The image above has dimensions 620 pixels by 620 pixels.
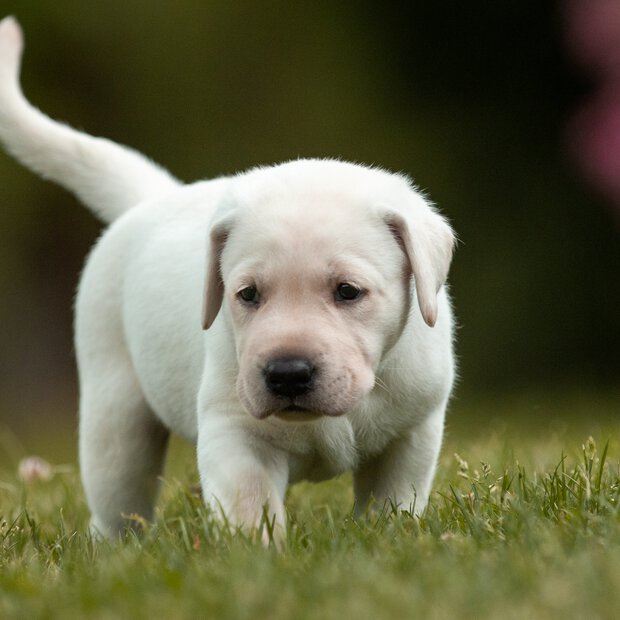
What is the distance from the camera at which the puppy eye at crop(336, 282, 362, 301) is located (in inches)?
152

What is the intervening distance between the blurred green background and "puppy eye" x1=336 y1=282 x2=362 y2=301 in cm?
1067

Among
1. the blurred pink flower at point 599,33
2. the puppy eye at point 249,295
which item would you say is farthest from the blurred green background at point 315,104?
the puppy eye at point 249,295

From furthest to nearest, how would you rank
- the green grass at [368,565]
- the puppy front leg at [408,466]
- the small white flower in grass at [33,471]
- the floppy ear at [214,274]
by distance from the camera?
1. the small white flower in grass at [33,471]
2. the puppy front leg at [408,466]
3. the floppy ear at [214,274]
4. the green grass at [368,565]

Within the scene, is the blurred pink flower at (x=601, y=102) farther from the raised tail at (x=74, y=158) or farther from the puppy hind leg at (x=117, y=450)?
the puppy hind leg at (x=117, y=450)

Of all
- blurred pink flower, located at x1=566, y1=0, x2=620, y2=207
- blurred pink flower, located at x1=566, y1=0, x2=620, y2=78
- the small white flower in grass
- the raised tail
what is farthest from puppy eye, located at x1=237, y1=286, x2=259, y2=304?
blurred pink flower, located at x1=566, y1=0, x2=620, y2=78

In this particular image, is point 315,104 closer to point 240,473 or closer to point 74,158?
point 74,158

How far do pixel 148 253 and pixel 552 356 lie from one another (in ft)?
32.5

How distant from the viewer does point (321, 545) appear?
347 centimetres

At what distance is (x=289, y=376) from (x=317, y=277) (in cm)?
31

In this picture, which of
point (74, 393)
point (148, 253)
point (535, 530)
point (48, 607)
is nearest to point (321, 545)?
point (535, 530)

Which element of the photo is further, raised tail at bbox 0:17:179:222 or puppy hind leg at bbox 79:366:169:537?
raised tail at bbox 0:17:179:222

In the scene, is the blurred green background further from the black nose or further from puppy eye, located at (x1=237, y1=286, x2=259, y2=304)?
the black nose

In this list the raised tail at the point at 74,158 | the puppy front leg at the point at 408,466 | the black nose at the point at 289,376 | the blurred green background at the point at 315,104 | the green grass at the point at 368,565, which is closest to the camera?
the green grass at the point at 368,565

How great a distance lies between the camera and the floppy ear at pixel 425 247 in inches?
155
